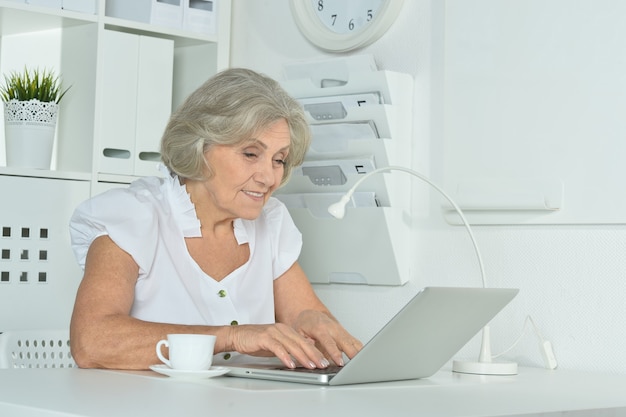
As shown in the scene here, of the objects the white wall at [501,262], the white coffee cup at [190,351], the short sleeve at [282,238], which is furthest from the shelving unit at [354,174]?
the white coffee cup at [190,351]

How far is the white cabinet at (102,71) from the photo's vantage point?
8.88 ft

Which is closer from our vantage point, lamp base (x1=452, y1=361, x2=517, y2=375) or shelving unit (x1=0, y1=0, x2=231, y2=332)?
lamp base (x1=452, y1=361, x2=517, y2=375)

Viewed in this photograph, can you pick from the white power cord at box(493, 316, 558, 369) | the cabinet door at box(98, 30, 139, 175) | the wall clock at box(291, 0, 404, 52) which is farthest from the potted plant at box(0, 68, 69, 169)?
the white power cord at box(493, 316, 558, 369)

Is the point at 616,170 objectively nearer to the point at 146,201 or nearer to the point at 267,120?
the point at 267,120

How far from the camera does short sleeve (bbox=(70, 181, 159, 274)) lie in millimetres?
2033

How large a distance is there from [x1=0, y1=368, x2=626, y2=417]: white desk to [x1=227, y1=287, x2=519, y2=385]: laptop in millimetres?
26

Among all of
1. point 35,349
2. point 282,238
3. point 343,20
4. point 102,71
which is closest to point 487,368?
point 282,238

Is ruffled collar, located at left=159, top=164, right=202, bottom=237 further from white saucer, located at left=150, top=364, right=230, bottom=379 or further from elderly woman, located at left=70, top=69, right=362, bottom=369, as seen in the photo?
white saucer, located at left=150, top=364, right=230, bottom=379

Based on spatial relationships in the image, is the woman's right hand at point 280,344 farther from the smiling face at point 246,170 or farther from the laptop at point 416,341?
the smiling face at point 246,170

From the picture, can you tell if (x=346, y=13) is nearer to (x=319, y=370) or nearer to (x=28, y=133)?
(x=28, y=133)

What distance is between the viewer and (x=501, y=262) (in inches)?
90.0

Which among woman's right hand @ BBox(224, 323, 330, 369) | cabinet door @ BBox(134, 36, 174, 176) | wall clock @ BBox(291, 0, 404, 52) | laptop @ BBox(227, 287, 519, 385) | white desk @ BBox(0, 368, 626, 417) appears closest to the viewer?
white desk @ BBox(0, 368, 626, 417)

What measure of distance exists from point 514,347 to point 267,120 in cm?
77

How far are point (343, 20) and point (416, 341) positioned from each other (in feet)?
4.07
